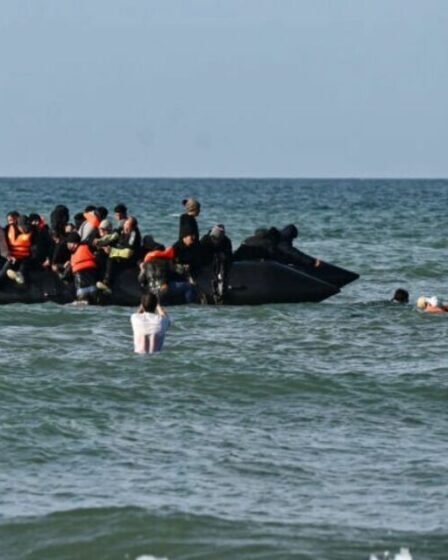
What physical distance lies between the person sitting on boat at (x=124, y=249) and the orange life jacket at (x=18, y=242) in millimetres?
1185

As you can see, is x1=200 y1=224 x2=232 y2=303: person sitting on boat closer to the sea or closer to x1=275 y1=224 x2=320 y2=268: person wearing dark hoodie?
the sea

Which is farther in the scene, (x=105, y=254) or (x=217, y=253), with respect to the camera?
(x=217, y=253)

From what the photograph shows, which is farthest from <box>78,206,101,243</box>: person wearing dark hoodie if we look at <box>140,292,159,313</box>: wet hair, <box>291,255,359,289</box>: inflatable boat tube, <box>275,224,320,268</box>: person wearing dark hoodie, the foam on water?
the foam on water

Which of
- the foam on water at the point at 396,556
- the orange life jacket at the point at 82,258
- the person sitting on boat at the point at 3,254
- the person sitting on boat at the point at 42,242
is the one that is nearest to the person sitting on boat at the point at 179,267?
the orange life jacket at the point at 82,258

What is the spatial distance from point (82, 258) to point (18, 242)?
3.49ft

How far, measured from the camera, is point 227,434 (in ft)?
56.4

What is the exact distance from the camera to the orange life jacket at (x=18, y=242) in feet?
87.0

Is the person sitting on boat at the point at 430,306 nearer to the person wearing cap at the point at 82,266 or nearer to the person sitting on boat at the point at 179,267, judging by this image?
the person sitting on boat at the point at 179,267

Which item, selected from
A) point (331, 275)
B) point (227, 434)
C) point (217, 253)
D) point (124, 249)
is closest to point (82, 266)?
point (124, 249)

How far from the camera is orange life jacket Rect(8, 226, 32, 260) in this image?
87.0 feet

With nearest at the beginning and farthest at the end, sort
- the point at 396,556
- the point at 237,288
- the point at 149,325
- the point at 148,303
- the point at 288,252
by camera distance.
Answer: the point at 396,556
the point at 148,303
the point at 149,325
the point at 237,288
the point at 288,252

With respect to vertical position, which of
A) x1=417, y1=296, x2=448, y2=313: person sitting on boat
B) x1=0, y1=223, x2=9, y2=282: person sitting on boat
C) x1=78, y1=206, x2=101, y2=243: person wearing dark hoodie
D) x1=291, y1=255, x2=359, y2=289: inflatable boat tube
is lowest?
x1=417, y1=296, x2=448, y2=313: person sitting on boat

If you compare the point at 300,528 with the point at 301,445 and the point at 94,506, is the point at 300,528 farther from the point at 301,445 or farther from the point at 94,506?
the point at 301,445

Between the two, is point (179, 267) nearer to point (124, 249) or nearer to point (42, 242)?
point (124, 249)
